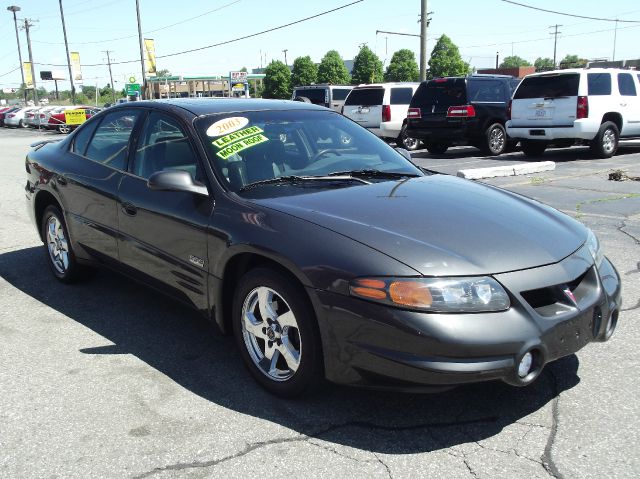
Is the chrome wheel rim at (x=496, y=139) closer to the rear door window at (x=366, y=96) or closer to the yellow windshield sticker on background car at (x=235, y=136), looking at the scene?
the rear door window at (x=366, y=96)

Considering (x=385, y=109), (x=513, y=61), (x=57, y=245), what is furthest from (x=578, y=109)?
(x=513, y=61)

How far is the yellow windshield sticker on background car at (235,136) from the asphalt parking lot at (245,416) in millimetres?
1282

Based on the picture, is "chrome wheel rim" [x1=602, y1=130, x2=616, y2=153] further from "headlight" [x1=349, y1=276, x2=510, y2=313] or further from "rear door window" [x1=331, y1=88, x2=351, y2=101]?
"headlight" [x1=349, y1=276, x2=510, y2=313]

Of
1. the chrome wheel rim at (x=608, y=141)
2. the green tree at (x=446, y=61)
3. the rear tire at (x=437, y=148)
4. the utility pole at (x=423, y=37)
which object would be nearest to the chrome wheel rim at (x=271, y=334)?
the chrome wheel rim at (x=608, y=141)

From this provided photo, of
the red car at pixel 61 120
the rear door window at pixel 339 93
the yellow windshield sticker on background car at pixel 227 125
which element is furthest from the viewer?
the red car at pixel 61 120

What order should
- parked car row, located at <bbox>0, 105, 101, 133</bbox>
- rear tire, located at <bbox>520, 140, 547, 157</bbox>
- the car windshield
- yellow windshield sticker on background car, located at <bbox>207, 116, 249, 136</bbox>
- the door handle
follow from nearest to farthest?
1. the car windshield
2. yellow windshield sticker on background car, located at <bbox>207, 116, 249, 136</bbox>
3. the door handle
4. rear tire, located at <bbox>520, 140, 547, 157</bbox>
5. parked car row, located at <bbox>0, 105, 101, 133</bbox>

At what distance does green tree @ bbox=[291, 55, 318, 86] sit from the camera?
236 ft

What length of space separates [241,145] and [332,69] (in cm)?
7128

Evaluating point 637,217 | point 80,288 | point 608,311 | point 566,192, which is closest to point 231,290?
point 608,311

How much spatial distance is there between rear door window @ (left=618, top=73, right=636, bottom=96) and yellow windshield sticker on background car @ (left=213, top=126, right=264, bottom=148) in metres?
12.0

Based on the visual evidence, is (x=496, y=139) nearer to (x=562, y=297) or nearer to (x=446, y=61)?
(x=562, y=297)

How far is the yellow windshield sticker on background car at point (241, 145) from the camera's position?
3695mm

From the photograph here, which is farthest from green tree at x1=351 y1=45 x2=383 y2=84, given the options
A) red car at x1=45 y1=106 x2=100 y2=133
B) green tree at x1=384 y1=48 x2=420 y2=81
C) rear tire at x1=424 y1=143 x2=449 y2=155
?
rear tire at x1=424 y1=143 x2=449 y2=155

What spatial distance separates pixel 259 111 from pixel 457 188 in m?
1.39
